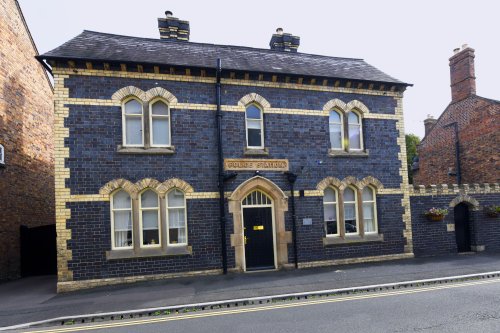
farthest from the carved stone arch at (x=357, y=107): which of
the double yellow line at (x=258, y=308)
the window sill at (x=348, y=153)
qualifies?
the double yellow line at (x=258, y=308)

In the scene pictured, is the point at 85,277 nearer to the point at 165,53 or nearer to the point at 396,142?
the point at 165,53

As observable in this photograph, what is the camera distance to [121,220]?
11055 millimetres

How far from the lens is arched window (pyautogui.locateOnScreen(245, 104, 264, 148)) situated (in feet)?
41.0

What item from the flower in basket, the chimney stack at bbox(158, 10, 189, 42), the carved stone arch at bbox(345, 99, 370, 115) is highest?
the chimney stack at bbox(158, 10, 189, 42)

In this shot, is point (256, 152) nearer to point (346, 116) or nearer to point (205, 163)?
point (205, 163)

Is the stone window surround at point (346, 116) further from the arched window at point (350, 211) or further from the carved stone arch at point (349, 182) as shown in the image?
the arched window at point (350, 211)

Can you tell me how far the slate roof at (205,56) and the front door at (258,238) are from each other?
17.1 ft

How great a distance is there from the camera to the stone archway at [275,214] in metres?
A: 11.7

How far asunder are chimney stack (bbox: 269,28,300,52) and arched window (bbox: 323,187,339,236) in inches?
288

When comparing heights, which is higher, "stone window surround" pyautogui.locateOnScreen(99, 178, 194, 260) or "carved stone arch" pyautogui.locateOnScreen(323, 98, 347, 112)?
"carved stone arch" pyautogui.locateOnScreen(323, 98, 347, 112)

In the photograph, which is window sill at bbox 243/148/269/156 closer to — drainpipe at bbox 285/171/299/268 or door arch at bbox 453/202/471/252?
drainpipe at bbox 285/171/299/268

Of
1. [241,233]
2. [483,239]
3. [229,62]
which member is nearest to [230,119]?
[229,62]

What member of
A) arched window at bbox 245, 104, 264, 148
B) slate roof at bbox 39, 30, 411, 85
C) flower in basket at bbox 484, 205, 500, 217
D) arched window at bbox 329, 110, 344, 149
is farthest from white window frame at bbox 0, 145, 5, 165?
flower in basket at bbox 484, 205, 500, 217

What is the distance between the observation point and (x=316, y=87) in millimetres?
13094
